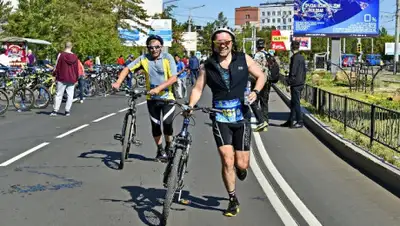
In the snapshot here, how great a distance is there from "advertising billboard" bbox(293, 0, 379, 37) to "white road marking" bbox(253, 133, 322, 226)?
1033 inches

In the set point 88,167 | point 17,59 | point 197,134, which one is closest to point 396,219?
point 88,167

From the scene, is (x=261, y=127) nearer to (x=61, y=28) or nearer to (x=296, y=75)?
(x=296, y=75)

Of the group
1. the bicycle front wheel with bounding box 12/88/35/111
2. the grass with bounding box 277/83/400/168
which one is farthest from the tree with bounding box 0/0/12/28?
the grass with bounding box 277/83/400/168

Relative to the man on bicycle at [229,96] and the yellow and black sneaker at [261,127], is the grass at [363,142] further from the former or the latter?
the man on bicycle at [229,96]

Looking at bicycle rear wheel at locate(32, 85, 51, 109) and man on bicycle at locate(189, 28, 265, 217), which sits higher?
man on bicycle at locate(189, 28, 265, 217)

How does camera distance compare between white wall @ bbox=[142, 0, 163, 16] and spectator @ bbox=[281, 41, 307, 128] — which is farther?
white wall @ bbox=[142, 0, 163, 16]

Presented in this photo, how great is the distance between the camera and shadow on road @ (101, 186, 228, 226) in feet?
21.2

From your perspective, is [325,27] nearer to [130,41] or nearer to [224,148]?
[130,41]

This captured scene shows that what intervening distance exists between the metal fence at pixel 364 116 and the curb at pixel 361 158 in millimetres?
372

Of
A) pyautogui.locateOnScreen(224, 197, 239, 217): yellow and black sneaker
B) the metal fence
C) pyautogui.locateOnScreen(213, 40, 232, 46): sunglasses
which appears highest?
pyautogui.locateOnScreen(213, 40, 232, 46): sunglasses

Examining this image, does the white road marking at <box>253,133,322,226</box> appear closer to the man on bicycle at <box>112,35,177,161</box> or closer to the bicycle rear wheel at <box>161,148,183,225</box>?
the bicycle rear wheel at <box>161,148,183,225</box>

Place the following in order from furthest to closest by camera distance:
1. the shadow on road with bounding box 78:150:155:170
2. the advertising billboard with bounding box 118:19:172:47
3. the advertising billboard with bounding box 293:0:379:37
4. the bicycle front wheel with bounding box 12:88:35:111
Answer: the advertising billboard with bounding box 118:19:172:47
the advertising billboard with bounding box 293:0:379:37
the bicycle front wheel with bounding box 12:88:35:111
the shadow on road with bounding box 78:150:155:170

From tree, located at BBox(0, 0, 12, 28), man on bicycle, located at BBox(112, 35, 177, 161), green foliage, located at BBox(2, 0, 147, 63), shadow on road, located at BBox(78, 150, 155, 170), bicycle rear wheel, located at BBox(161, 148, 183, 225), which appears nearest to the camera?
bicycle rear wheel, located at BBox(161, 148, 183, 225)

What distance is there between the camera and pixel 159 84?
9133 mm
